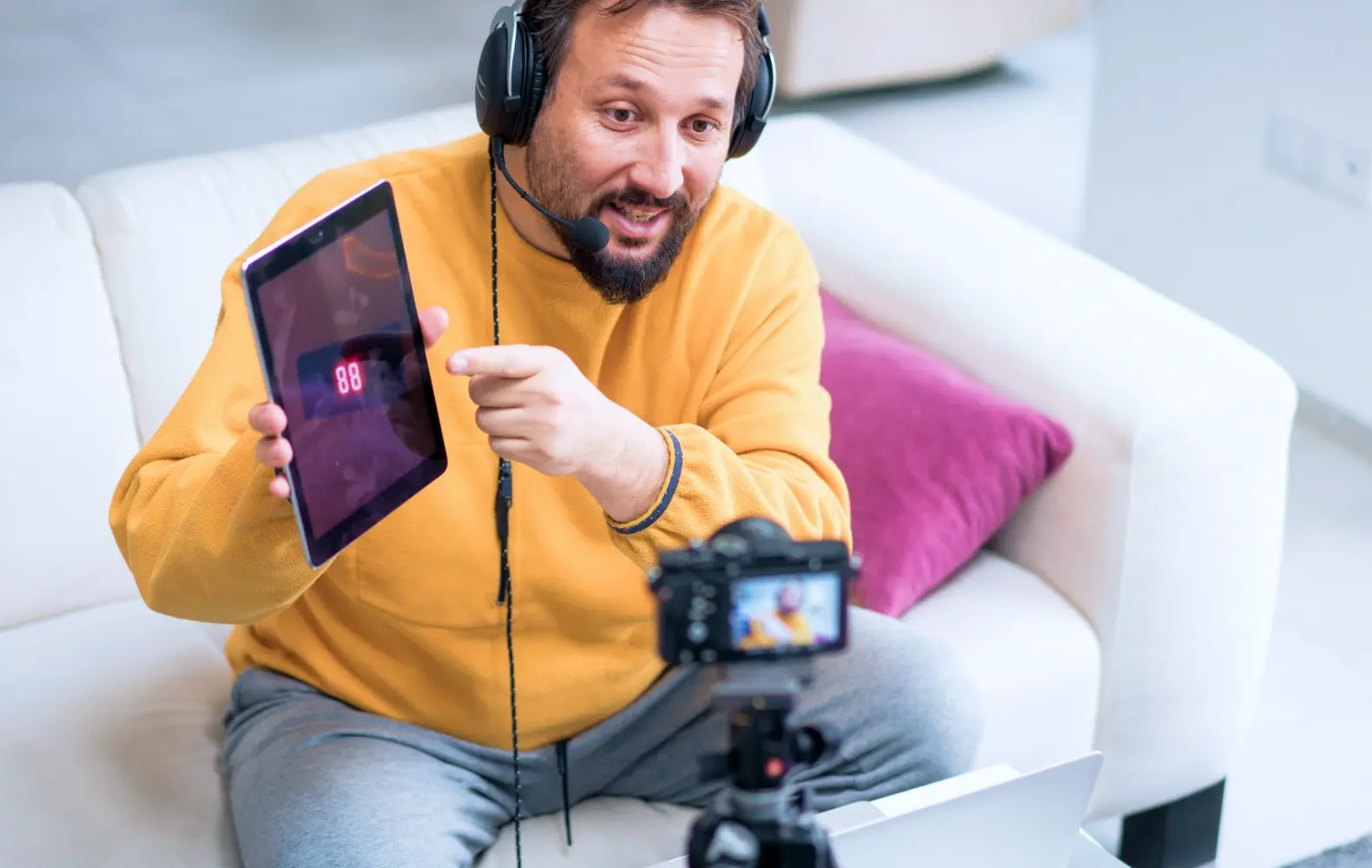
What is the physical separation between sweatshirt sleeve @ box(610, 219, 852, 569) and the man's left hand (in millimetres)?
82

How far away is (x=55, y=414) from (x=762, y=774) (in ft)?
3.70

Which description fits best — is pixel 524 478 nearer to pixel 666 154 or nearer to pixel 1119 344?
pixel 666 154

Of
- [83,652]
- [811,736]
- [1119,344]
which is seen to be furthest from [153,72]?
[811,736]

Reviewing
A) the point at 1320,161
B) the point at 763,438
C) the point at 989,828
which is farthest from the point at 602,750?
the point at 1320,161

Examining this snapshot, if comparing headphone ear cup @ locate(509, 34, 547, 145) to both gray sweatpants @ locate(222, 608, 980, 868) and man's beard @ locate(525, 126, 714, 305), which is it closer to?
man's beard @ locate(525, 126, 714, 305)

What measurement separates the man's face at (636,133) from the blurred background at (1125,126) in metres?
0.63

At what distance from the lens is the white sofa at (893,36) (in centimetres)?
380

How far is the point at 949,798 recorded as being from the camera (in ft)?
3.55

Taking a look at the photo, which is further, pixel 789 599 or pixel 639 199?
pixel 639 199

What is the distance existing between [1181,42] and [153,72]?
260 centimetres

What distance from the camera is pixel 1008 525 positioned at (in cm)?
177

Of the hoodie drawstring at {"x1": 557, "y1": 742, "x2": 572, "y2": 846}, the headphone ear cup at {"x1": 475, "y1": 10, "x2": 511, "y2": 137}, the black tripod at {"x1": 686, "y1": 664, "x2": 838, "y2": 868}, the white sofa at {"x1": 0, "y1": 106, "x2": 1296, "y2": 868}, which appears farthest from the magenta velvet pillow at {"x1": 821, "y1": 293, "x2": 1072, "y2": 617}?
the black tripod at {"x1": 686, "y1": 664, "x2": 838, "y2": 868}

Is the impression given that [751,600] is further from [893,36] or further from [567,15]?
[893,36]

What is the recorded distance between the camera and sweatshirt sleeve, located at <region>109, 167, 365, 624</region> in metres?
1.12
